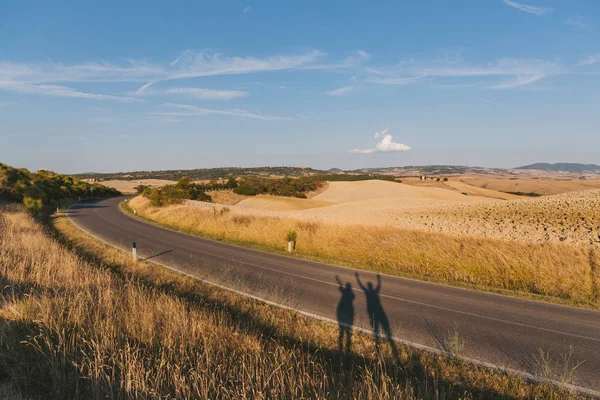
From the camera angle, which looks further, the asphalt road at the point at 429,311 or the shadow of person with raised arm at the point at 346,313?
the shadow of person with raised arm at the point at 346,313

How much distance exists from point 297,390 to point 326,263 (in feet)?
37.6

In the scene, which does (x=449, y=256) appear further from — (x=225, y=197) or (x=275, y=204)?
(x=225, y=197)

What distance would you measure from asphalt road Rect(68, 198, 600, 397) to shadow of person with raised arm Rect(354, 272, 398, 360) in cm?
3

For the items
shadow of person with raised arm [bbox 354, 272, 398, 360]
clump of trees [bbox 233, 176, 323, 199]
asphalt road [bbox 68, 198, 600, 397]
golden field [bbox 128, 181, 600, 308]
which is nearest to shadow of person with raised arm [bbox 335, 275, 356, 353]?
asphalt road [bbox 68, 198, 600, 397]

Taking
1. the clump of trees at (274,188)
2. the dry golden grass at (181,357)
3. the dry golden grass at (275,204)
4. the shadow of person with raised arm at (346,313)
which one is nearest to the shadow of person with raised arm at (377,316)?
the dry golden grass at (181,357)

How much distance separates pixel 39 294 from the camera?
6848mm

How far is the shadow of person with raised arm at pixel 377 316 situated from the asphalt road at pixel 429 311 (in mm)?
27

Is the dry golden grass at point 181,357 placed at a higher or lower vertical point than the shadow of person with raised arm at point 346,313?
Result: higher

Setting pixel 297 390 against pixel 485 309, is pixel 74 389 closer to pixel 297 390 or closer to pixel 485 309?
pixel 297 390

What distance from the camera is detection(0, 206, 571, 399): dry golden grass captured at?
4.13m

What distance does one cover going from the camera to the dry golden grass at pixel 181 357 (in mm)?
4129

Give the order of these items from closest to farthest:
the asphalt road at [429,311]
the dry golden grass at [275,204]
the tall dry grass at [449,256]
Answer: the asphalt road at [429,311] < the tall dry grass at [449,256] < the dry golden grass at [275,204]

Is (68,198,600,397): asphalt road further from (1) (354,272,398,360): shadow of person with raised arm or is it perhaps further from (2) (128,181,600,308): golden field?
(2) (128,181,600,308): golden field

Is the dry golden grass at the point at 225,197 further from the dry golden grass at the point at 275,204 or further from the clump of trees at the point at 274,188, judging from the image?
the dry golden grass at the point at 275,204
